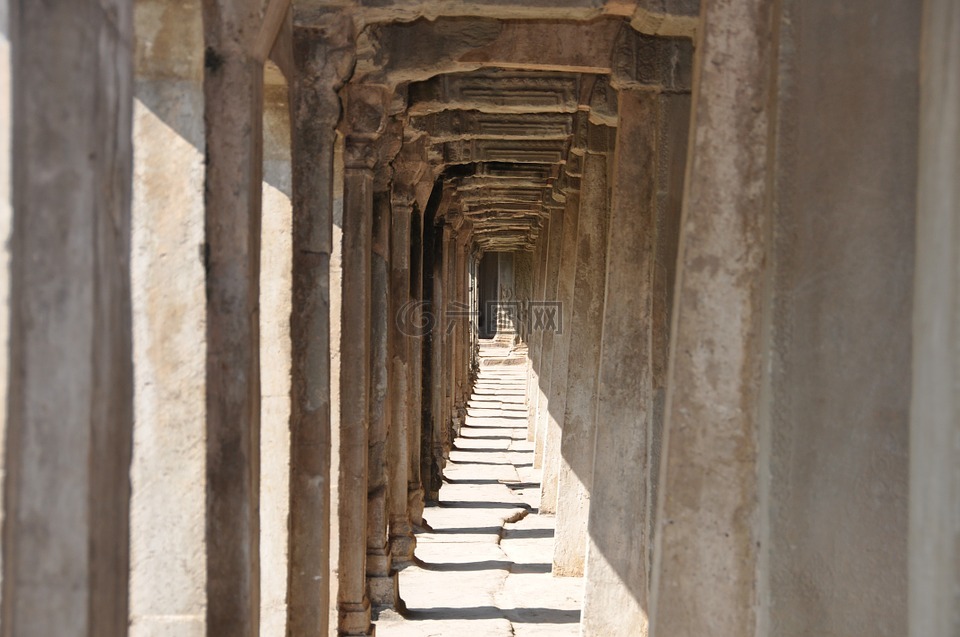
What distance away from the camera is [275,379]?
5926 mm

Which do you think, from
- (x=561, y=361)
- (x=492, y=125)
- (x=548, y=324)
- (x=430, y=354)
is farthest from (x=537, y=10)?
(x=548, y=324)

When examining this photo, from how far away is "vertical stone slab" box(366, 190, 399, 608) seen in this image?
9.32 metres

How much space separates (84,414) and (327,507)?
13.8ft

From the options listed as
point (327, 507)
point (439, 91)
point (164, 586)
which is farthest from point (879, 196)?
point (439, 91)

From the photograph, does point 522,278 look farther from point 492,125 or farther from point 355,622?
point 355,622

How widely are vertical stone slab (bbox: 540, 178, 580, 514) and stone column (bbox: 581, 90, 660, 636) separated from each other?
4197 mm

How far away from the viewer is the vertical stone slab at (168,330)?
4.04m

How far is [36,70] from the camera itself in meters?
2.31

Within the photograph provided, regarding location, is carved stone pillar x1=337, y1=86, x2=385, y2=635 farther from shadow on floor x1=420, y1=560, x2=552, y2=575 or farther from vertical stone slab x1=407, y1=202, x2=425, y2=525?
vertical stone slab x1=407, y1=202, x2=425, y2=525

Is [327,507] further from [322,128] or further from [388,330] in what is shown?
[388,330]

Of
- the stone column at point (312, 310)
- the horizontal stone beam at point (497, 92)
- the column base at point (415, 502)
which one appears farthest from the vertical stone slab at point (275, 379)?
the column base at point (415, 502)

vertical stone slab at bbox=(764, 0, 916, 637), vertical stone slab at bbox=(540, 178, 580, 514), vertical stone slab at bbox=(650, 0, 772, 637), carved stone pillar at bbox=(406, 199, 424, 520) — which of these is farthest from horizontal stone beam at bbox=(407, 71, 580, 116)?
vertical stone slab at bbox=(764, 0, 916, 637)

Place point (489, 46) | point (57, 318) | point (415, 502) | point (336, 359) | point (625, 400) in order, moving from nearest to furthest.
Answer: point (57, 318)
point (336, 359)
point (625, 400)
point (489, 46)
point (415, 502)

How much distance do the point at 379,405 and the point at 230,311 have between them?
5289 millimetres
